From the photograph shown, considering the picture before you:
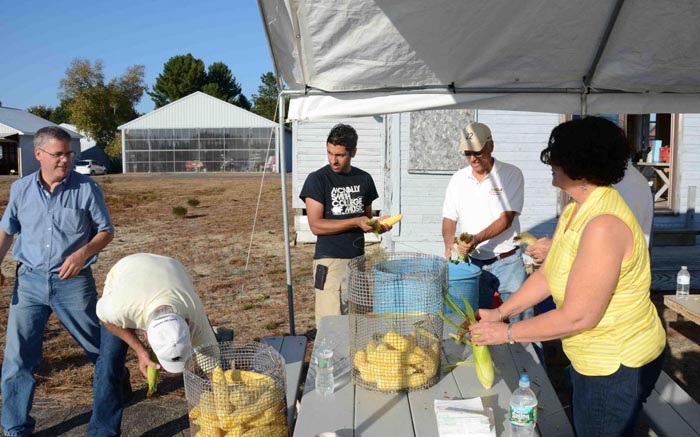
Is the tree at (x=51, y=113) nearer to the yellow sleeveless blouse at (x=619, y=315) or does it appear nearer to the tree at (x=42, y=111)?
the tree at (x=42, y=111)

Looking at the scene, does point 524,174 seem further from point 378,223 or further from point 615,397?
point 615,397

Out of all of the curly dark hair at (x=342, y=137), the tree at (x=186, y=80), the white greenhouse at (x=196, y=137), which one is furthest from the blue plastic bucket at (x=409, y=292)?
the tree at (x=186, y=80)

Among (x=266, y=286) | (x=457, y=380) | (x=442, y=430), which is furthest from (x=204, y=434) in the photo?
(x=266, y=286)

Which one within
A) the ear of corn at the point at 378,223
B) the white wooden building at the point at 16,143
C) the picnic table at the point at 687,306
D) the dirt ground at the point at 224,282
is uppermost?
the white wooden building at the point at 16,143

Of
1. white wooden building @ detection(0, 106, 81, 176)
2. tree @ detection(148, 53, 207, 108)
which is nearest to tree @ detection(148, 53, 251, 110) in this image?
tree @ detection(148, 53, 207, 108)

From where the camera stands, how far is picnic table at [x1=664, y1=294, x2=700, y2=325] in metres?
4.32

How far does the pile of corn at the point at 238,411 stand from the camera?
85.7 inches

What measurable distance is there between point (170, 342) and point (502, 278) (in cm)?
256

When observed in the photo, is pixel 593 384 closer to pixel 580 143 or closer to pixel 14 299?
pixel 580 143

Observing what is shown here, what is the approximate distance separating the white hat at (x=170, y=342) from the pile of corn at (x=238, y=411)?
36cm

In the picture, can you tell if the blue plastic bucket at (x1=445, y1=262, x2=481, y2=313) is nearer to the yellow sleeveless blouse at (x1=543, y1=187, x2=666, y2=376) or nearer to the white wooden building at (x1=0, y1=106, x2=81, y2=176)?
→ the yellow sleeveless blouse at (x1=543, y1=187, x2=666, y2=376)

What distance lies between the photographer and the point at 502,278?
4328mm

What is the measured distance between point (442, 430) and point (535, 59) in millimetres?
2184

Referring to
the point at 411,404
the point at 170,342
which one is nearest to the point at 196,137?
the point at 170,342
